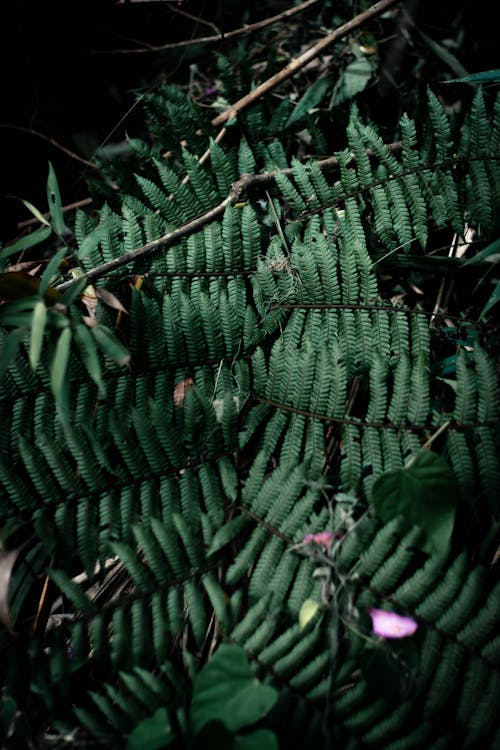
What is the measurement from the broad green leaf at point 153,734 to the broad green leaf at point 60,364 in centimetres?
61

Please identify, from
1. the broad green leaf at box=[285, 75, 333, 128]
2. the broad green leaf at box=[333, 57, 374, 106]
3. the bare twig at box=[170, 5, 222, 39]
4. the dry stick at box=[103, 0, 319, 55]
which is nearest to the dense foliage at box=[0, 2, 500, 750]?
the broad green leaf at box=[285, 75, 333, 128]

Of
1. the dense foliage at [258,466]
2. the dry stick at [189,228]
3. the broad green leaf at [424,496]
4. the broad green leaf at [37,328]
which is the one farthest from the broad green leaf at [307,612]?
the dry stick at [189,228]

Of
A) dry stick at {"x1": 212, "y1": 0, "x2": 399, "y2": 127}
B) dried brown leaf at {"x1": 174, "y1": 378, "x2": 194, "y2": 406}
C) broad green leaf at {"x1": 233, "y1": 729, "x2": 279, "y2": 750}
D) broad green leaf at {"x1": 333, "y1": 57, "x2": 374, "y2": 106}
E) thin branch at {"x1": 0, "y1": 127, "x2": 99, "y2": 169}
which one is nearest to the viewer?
broad green leaf at {"x1": 233, "y1": 729, "x2": 279, "y2": 750}

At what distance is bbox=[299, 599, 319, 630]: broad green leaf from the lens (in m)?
1.03

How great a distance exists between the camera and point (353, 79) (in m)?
1.97

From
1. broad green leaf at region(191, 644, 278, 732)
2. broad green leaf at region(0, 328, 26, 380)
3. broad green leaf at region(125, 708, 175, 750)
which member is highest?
broad green leaf at region(0, 328, 26, 380)

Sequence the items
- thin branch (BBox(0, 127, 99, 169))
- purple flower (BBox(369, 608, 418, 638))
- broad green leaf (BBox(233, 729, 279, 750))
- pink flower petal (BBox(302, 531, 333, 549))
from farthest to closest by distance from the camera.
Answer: thin branch (BBox(0, 127, 99, 169)) < pink flower petal (BBox(302, 531, 333, 549)) < purple flower (BBox(369, 608, 418, 638)) < broad green leaf (BBox(233, 729, 279, 750))

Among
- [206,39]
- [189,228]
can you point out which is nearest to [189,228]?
[189,228]

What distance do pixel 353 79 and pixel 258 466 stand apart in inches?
62.4

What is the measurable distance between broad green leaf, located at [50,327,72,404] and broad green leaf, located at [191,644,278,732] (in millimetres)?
582

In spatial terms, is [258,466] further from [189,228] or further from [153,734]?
[189,228]

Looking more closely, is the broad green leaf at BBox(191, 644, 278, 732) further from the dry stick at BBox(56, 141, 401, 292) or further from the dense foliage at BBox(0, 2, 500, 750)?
the dry stick at BBox(56, 141, 401, 292)

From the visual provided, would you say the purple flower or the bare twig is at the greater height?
the bare twig

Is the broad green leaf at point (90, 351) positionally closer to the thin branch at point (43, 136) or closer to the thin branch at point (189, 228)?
the thin branch at point (189, 228)
